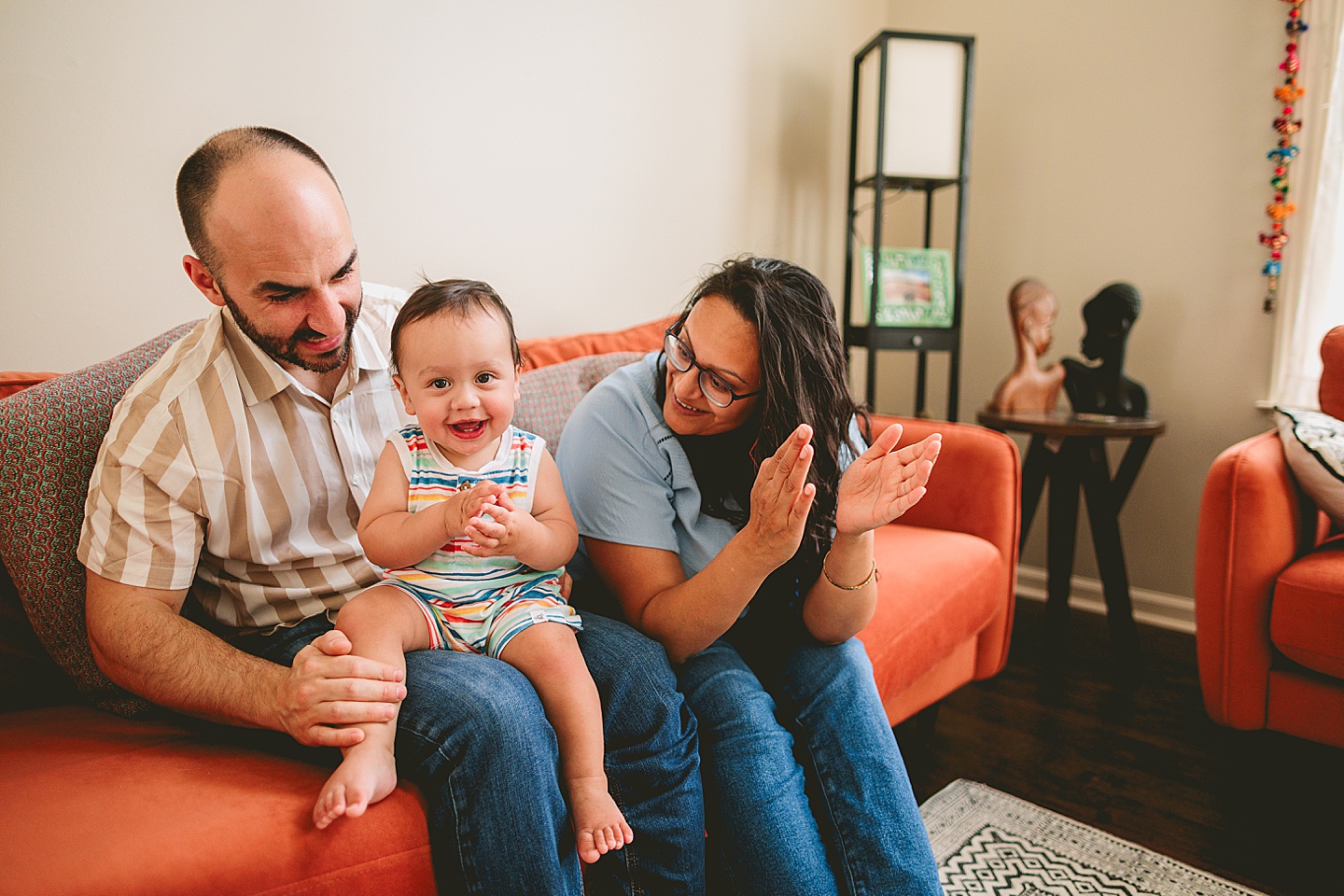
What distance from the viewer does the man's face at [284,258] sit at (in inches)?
40.8

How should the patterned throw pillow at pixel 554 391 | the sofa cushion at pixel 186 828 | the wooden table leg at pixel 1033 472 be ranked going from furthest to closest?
the wooden table leg at pixel 1033 472 → the patterned throw pillow at pixel 554 391 → the sofa cushion at pixel 186 828

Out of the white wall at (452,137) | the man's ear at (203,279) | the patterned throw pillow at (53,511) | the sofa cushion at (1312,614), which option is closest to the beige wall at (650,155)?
the white wall at (452,137)

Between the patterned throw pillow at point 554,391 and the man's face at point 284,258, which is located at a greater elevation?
the man's face at point 284,258

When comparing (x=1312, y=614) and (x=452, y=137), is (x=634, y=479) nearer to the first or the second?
(x=452, y=137)

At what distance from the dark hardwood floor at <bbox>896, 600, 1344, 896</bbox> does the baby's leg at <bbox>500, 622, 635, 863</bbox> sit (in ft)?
3.26

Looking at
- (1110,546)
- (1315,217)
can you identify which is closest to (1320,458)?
(1110,546)

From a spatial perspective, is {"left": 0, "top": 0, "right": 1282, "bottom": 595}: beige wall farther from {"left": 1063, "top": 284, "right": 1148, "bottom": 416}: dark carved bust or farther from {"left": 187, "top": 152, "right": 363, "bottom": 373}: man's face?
{"left": 187, "top": 152, "right": 363, "bottom": 373}: man's face

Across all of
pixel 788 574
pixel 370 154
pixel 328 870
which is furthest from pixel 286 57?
pixel 328 870

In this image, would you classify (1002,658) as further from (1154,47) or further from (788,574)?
(1154,47)

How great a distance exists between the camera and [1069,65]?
2.72 metres

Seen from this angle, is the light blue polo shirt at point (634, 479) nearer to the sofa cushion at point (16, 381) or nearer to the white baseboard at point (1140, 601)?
the sofa cushion at point (16, 381)

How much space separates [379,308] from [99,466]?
1.52 feet

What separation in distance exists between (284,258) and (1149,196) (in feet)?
8.44

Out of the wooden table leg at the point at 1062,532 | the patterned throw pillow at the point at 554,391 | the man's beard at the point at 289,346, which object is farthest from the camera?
the wooden table leg at the point at 1062,532
